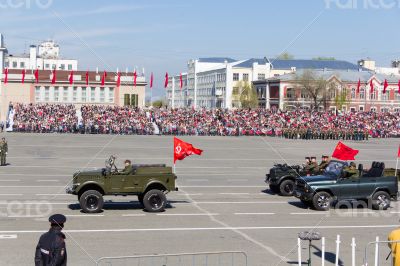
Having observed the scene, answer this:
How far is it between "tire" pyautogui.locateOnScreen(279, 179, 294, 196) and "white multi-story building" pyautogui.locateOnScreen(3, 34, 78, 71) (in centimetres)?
11834

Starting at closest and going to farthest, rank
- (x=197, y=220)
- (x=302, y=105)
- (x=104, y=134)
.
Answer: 1. (x=197, y=220)
2. (x=104, y=134)
3. (x=302, y=105)

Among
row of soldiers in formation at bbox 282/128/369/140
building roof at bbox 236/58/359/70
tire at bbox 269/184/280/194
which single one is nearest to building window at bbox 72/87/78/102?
row of soldiers in formation at bbox 282/128/369/140

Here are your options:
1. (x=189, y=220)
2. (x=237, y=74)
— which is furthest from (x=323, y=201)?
(x=237, y=74)

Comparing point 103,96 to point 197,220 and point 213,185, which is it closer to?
point 213,185

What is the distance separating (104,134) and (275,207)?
41.6 meters

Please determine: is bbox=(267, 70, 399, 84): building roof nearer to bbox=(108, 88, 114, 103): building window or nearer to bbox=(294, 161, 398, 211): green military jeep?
bbox=(108, 88, 114, 103): building window

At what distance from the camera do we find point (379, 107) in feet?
352

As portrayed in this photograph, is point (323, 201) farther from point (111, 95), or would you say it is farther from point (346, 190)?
point (111, 95)

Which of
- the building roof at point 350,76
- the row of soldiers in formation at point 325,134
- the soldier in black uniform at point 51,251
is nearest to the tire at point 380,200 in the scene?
the soldier in black uniform at point 51,251

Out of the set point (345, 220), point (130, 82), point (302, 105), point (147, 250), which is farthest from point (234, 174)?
point (302, 105)

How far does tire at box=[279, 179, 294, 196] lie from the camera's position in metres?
22.5

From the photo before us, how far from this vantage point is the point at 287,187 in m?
→ 22.5

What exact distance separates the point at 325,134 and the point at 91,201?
152 feet

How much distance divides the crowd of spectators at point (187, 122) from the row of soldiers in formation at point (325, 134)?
0.46ft
